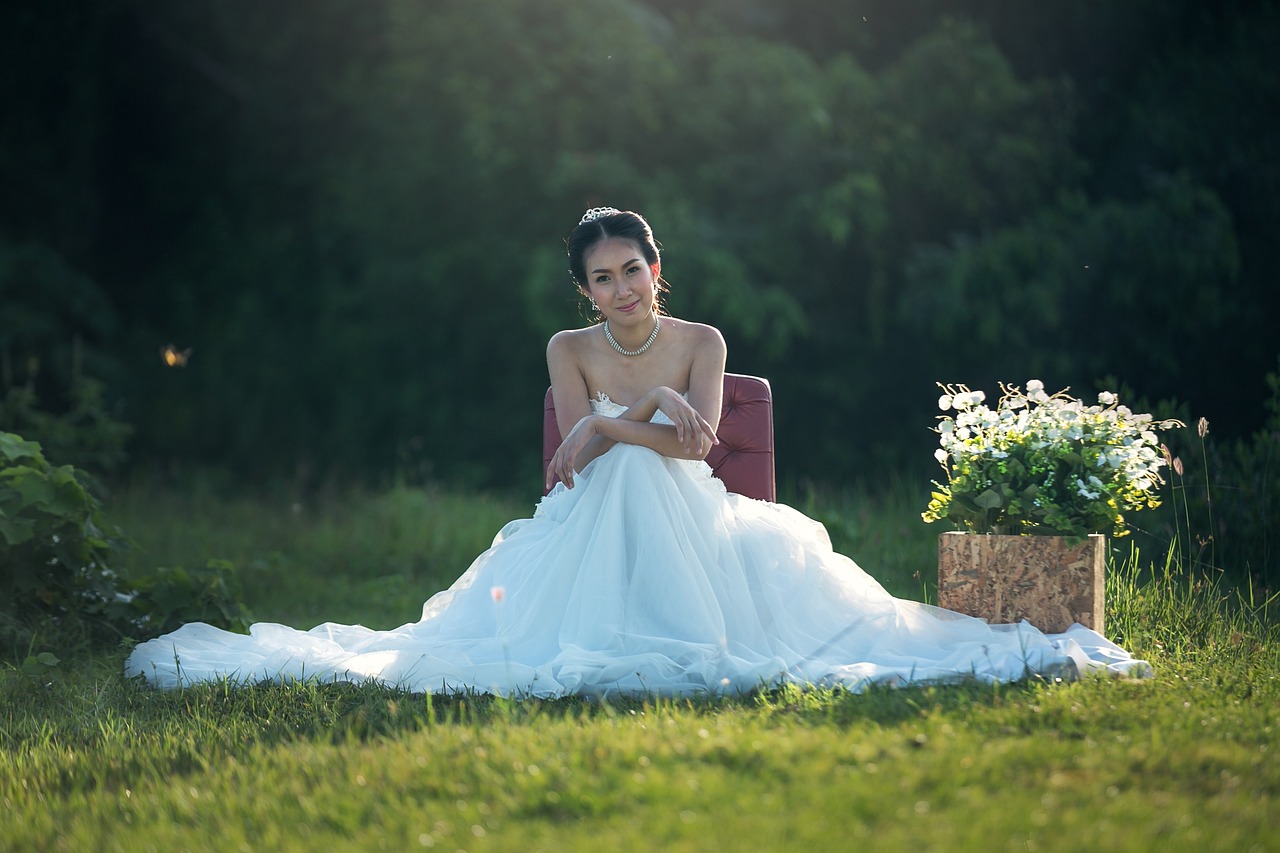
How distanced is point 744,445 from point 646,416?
0.72 metres

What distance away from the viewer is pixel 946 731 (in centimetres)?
278

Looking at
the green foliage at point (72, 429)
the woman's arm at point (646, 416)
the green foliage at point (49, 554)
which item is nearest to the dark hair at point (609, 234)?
the woman's arm at point (646, 416)

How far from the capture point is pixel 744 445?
472 cm

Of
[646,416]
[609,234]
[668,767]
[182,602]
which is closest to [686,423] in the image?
[646,416]

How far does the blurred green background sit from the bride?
5.35 m

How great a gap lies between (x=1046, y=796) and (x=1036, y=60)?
10.7m

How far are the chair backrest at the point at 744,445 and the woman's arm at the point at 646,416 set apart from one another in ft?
0.51

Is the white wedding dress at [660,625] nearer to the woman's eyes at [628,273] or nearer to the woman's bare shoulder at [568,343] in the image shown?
the woman's bare shoulder at [568,343]

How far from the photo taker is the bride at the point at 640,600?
139 inches

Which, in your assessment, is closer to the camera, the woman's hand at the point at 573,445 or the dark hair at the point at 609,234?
the woman's hand at the point at 573,445

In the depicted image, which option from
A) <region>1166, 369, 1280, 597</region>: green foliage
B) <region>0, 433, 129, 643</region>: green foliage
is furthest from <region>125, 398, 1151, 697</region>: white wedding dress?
<region>1166, 369, 1280, 597</region>: green foliage

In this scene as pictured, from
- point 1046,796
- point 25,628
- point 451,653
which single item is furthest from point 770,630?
point 25,628

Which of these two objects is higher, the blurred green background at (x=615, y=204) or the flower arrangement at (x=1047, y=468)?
the blurred green background at (x=615, y=204)

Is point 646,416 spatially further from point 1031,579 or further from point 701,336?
point 1031,579
